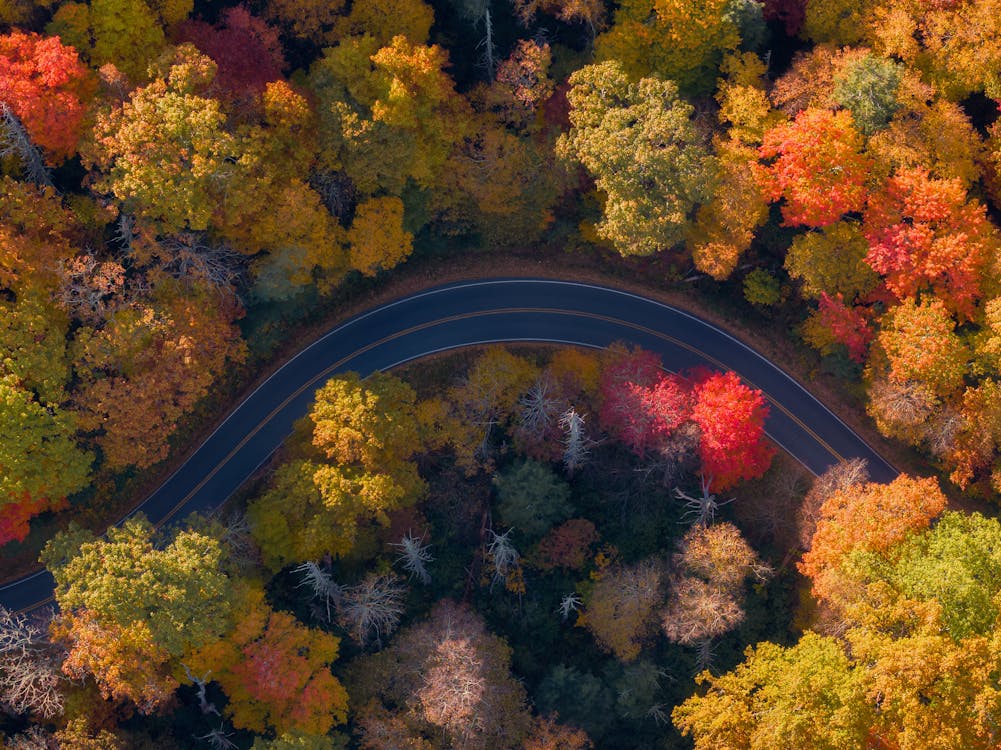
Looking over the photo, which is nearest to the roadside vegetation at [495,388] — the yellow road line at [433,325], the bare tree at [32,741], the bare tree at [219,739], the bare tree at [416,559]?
Result: the bare tree at [32,741]

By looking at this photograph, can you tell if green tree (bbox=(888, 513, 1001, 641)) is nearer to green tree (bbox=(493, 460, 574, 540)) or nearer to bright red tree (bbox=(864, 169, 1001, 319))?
bright red tree (bbox=(864, 169, 1001, 319))

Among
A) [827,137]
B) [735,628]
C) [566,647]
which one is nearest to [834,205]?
[827,137]

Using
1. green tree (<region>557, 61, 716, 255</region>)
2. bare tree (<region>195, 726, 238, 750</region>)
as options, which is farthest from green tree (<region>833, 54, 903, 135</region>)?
bare tree (<region>195, 726, 238, 750</region>)

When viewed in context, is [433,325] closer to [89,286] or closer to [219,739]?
[89,286]

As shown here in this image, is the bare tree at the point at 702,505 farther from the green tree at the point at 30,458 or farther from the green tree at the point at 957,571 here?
the green tree at the point at 30,458

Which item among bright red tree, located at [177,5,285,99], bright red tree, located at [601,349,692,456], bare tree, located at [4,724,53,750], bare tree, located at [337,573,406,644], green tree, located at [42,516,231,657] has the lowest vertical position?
bare tree, located at [4,724,53,750]

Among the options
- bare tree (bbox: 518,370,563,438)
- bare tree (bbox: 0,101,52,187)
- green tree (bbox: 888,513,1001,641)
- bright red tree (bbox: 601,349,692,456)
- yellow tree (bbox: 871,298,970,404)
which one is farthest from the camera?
bare tree (bbox: 518,370,563,438)

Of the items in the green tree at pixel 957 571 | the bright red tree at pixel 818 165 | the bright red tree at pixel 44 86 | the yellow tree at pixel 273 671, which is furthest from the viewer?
the bright red tree at pixel 818 165
